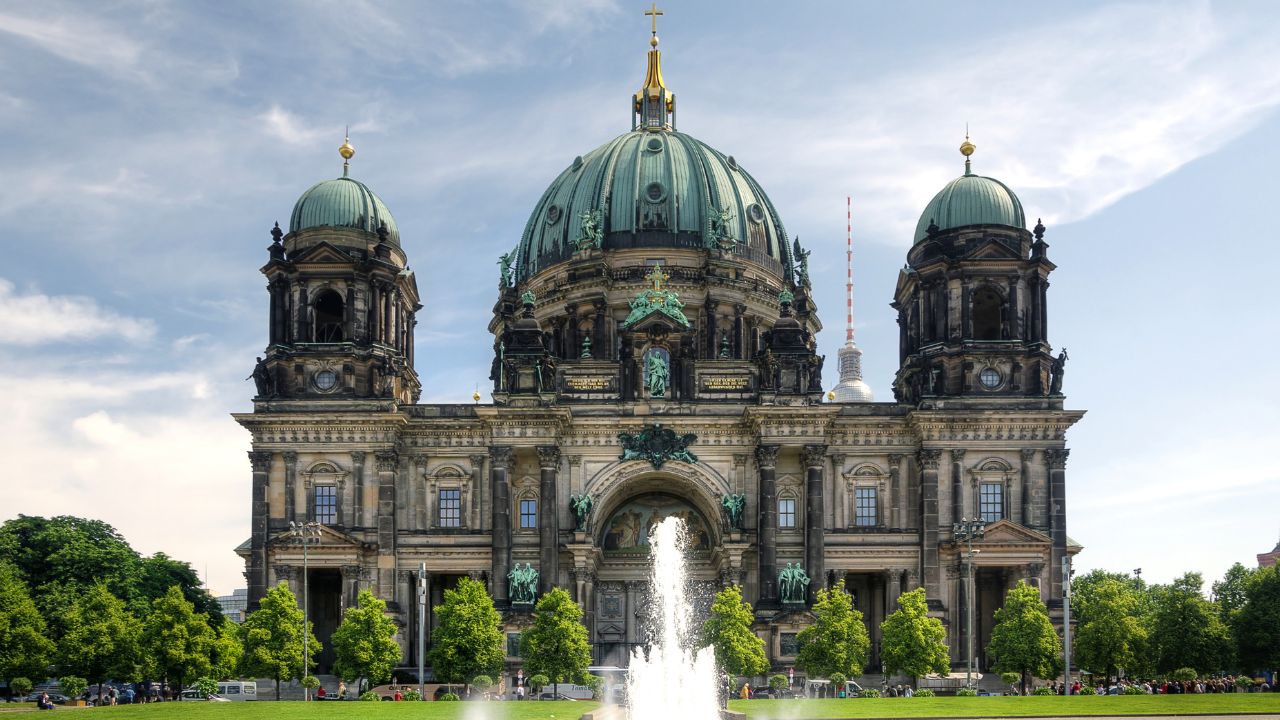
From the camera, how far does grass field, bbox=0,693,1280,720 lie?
5247 cm

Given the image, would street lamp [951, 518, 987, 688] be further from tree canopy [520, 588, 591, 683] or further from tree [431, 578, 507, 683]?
tree [431, 578, 507, 683]

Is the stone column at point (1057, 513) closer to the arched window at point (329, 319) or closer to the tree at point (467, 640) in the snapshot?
the tree at point (467, 640)

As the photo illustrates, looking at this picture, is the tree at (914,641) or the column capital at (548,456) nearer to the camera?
the tree at (914,641)

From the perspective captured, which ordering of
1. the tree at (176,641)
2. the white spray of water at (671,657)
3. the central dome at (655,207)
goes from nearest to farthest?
the white spray of water at (671,657), the tree at (176,641), the central dome at (655,207)

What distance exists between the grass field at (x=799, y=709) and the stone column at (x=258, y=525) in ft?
56.3

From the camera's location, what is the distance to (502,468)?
8050 cm

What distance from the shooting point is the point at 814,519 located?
3145 inches

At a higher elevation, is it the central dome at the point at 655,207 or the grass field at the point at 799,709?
the central dome at the point at 655,207

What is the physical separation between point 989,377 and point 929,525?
8.90 metres

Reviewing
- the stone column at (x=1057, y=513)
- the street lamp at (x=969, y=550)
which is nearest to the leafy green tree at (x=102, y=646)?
the street lamp at (x=969, y=550)

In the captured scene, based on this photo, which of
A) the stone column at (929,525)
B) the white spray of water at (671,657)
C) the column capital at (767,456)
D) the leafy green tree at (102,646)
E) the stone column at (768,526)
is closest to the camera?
the white spray of water at (671,657)

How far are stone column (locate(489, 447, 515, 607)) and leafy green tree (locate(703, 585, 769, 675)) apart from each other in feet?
37.3

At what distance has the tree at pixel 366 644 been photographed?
2857 inches

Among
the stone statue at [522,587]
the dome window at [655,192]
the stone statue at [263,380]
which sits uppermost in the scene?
the dome window at [655,192]
